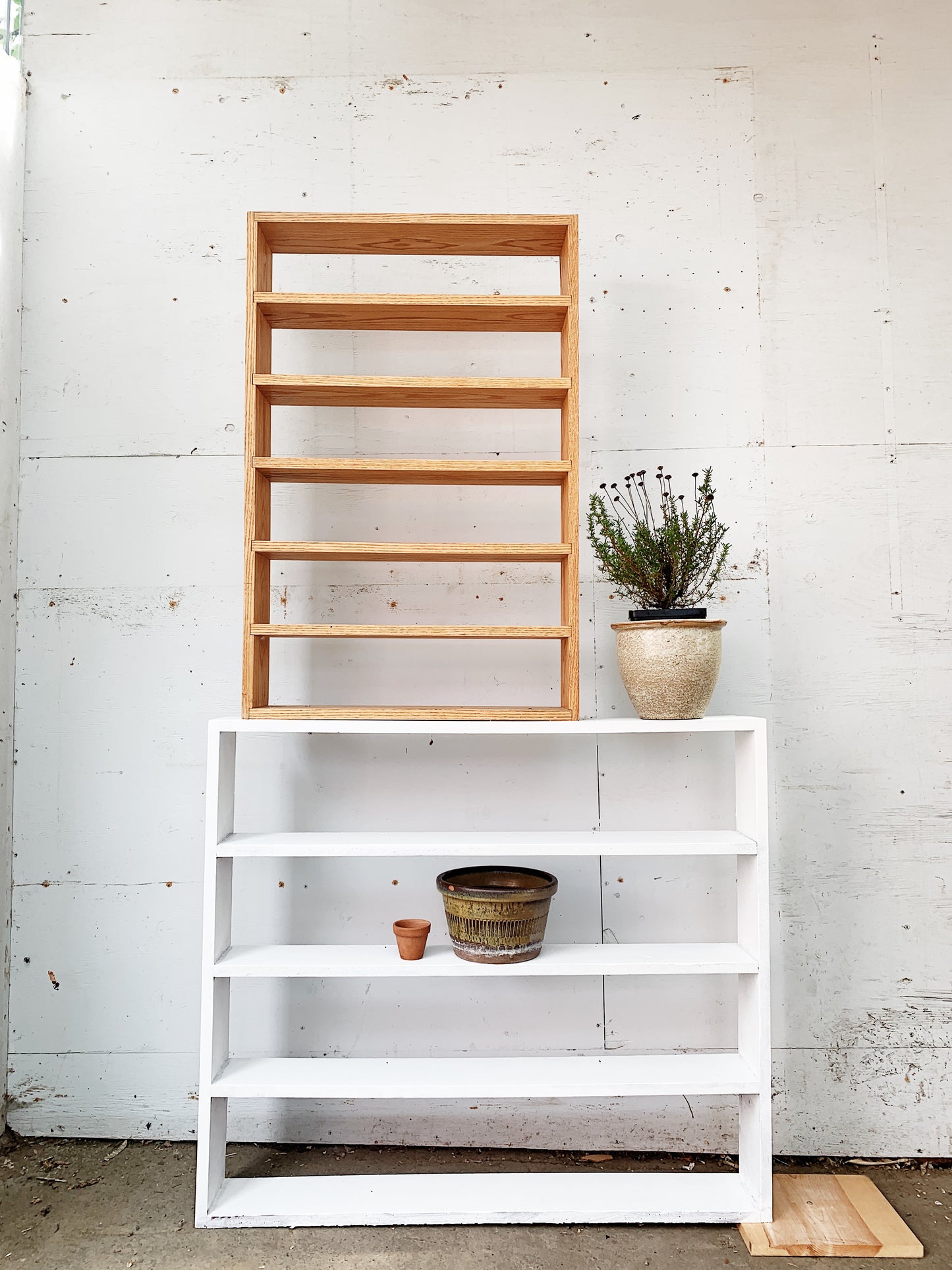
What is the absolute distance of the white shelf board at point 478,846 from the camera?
169 centimetres

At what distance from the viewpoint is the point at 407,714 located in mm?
1734

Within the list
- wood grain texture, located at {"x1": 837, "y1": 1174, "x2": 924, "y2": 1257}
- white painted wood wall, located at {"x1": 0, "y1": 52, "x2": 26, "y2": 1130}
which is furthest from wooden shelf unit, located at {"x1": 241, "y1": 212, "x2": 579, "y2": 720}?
wood grain texture, located at {"x1": 837, "y1": 1174, "x2": 924, "y2": 1257}

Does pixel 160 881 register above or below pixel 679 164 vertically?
below

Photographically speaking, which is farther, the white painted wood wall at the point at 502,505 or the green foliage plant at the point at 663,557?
the white painted wood wall at the point at 502,505

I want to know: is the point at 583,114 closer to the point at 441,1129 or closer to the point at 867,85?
the point at 867,85

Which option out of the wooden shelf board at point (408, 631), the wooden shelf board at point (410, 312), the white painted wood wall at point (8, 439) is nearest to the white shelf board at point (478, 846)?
the wooden shelf board at point (408, 631)

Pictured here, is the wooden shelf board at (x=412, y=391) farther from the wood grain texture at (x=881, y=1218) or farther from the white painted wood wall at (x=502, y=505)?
the wood grain texture at (x=881, y=1218)

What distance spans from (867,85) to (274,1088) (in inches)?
112

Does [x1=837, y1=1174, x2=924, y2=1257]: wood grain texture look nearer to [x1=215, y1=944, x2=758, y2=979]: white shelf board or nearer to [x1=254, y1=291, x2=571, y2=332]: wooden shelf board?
[x1=215, y1=944, x2=758, y2=979]: white shelf board

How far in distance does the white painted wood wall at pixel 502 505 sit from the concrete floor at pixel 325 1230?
0.24ft

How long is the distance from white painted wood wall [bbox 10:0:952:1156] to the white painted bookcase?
215 millimetres

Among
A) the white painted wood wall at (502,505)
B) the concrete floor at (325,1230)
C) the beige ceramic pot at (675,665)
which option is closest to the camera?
the concrete floor at (325,1230)

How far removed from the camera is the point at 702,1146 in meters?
1.98

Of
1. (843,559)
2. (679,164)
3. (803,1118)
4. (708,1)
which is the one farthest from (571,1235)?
(708,1)
